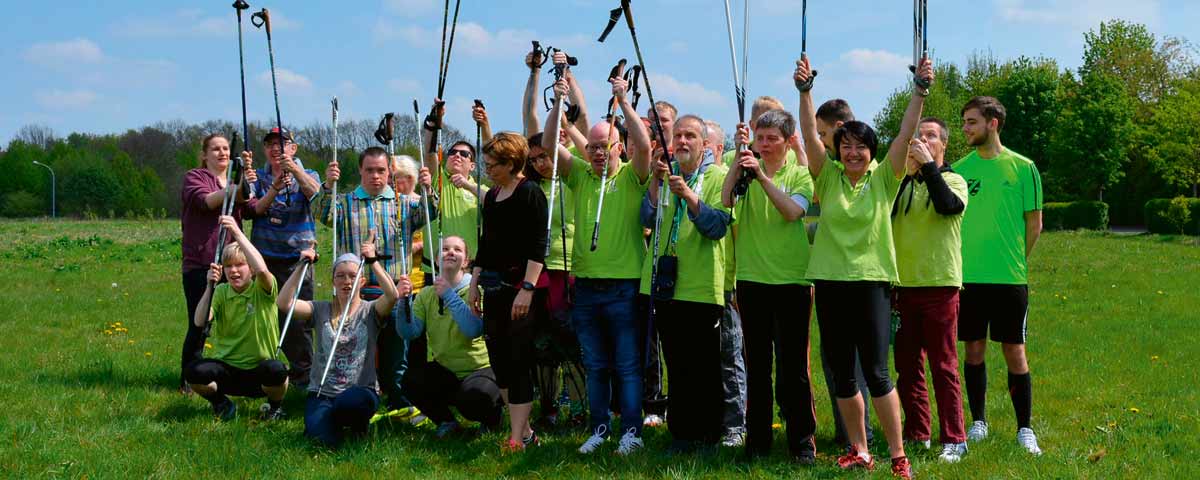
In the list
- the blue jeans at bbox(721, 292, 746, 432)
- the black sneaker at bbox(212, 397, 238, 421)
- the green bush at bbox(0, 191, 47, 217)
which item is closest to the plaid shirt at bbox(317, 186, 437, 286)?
the black sneaker at bbox(212, 397, 238, 421)

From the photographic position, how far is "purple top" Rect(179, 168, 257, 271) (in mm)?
7953

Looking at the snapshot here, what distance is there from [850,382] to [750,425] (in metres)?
0.71

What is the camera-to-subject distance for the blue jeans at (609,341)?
19.0 ft

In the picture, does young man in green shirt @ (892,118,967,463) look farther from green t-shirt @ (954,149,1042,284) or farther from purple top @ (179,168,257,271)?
purple top @ (179,168,257,271)

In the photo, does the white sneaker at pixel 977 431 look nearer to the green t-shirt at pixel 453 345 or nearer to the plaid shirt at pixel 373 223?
the green t-shirt at pixel 453 345

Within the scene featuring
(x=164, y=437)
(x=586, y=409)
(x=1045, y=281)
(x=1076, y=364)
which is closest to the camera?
(x=164, y=437)

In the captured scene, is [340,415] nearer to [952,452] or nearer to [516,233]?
[516,233]

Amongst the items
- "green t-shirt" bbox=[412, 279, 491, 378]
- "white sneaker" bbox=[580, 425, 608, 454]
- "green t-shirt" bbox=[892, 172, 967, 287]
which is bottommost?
"white sneaker" bbox=[580, 425, 608, 454]

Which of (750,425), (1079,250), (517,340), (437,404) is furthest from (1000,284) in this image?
(1079,250)

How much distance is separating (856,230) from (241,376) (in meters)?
4.30

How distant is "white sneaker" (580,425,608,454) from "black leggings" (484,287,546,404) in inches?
16.9

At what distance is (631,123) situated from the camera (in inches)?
218

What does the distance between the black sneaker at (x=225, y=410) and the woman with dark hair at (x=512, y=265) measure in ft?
7.26

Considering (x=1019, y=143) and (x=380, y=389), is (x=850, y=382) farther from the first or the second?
(x=1019, y=143)
